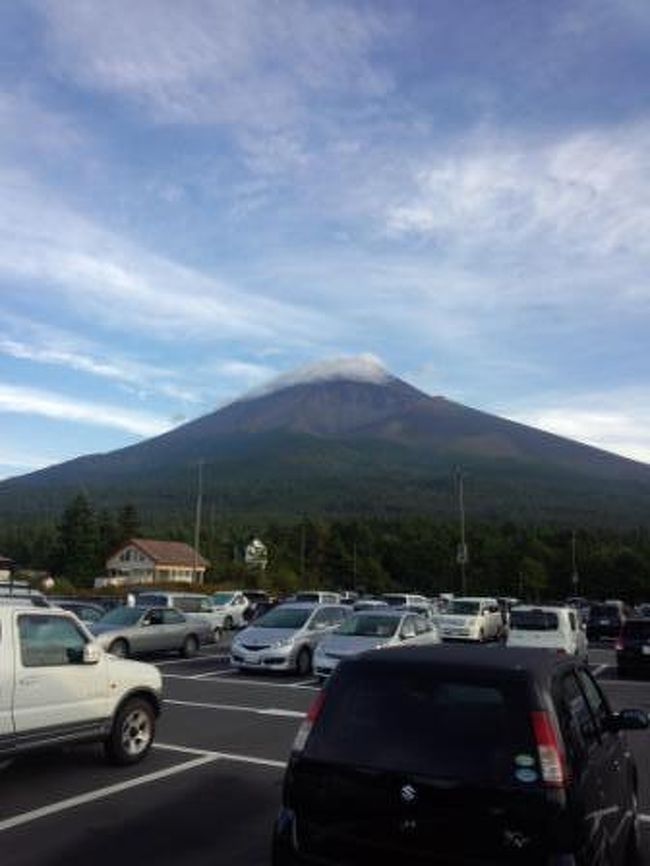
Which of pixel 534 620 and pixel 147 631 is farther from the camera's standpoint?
pixel 534 620

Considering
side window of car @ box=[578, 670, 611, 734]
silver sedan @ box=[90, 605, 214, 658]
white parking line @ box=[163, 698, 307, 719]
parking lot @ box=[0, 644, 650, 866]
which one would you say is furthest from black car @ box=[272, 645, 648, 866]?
silver sedan @ box=[90, 605, 214, 658]

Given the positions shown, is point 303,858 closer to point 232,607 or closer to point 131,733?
point 131,733

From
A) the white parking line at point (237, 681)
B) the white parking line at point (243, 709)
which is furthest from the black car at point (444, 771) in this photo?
the white parking line at point (237, 681)

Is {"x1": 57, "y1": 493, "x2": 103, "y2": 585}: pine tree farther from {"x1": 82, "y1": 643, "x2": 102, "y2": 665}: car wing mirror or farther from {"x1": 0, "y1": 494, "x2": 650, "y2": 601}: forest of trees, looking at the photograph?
{"x1": 82, "y1": 643, "x2": 102, "y2": 665}: car wing mirror

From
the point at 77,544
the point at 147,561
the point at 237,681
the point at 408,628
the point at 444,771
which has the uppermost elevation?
the point at 77,544

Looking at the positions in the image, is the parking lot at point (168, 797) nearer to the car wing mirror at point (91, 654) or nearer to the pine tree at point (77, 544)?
the car wing mirror at point (91, 654)

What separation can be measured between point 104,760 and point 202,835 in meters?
3.14

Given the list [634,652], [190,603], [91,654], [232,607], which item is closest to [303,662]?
[634,652]

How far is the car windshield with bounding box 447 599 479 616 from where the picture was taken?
35.6 m

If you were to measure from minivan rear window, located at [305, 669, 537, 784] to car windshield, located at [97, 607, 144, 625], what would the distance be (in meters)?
19.9

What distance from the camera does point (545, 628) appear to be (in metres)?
26.1

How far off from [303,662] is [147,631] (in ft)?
16.1

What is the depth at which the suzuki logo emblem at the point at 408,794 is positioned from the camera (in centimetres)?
490

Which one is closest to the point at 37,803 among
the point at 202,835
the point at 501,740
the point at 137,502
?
the point at 202,835
